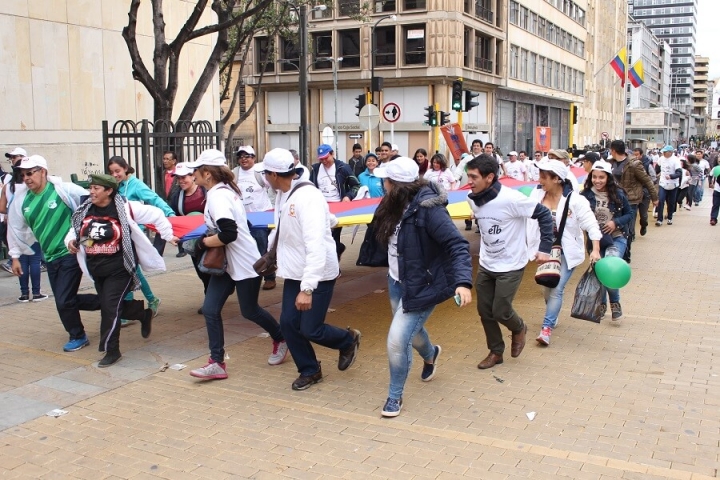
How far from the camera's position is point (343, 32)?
45.2 m

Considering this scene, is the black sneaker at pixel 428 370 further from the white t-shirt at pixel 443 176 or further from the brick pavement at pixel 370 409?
the white t-shirt at pixel 443 176

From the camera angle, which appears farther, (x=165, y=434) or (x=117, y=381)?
(x=117, y=381)

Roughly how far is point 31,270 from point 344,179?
14.3 feet

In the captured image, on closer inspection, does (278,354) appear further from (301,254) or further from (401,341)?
(401,341)

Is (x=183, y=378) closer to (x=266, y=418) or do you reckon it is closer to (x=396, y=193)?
(x=266, y=418)

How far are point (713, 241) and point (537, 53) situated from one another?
45371 mm

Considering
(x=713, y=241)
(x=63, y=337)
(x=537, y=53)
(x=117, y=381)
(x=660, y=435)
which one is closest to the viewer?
(x=660, y=435)

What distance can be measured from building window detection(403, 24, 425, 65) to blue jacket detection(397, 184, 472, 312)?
39715 millimetres

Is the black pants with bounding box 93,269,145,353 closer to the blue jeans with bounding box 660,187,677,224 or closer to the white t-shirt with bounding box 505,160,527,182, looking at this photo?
the white t-shirt with bounding box 505,160,527,182

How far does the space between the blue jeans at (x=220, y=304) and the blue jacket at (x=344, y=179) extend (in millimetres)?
4492

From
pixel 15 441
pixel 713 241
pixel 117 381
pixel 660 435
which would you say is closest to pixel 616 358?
pixel 660 435

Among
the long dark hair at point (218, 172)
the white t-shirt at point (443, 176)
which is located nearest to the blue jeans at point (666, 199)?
the white t-shirt at point (443, 176)

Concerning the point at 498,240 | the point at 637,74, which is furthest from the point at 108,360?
the point at 637,74

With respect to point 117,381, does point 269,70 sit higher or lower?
higher
